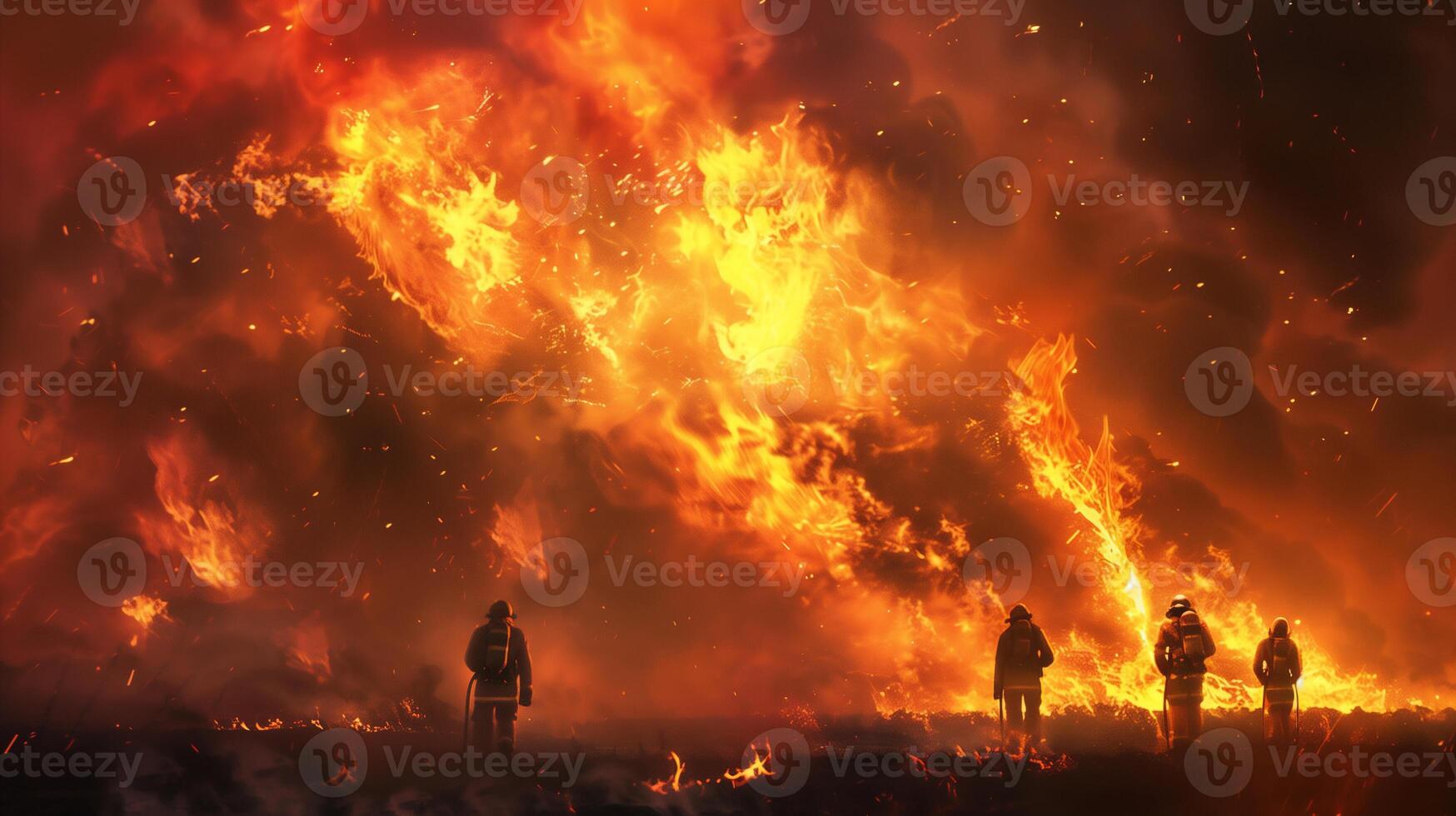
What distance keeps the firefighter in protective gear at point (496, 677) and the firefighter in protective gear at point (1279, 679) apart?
37.0 feet

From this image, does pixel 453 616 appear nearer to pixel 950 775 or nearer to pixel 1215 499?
pixel 950 775

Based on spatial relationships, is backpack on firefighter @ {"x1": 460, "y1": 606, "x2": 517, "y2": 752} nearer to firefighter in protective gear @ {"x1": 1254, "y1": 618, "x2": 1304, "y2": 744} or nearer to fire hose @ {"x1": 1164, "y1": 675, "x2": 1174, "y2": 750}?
fire hose @ {"x1": 1164, "y1": 675, "x2": 1174, "y2": 750}

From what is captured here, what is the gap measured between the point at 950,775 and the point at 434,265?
15.7 metres

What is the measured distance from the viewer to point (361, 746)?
49.4ft

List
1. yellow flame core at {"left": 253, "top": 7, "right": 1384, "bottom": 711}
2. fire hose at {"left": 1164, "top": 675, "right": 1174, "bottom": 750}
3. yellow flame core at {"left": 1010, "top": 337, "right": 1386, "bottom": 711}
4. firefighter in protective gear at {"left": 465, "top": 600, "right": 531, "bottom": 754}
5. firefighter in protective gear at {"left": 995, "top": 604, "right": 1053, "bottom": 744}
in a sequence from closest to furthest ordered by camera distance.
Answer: firefighter in protective gear at {"left": 465, "top": 600, "right": 531, "bottom": 754}
fire hose at {"left": 1164, "top": 675, "right": 1174, "bottom": 750}
firefighter in protective gear at {"left": 995, "top": 604, "right": 1053, "bottom": 744}
yellow flame core at {"left": 253, "top": 7, "right": 1384, "bottom": 711}
yellow flame core at {"left": 1010, "top": 337, "right": 1386, "bottom": 711}

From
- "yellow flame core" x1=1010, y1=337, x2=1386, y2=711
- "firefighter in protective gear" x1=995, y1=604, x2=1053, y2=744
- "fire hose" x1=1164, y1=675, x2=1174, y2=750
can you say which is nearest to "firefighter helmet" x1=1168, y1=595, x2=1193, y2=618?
"fire hose" x1=1164, y1=675, x2=1174, y2=750

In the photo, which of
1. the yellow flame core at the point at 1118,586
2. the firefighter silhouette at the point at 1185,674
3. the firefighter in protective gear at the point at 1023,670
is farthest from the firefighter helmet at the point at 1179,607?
the yellow flame core at the point at 1118,586

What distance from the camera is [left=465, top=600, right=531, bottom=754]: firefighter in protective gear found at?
14.2 meters

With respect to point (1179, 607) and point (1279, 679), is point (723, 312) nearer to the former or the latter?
point (1179, 607)

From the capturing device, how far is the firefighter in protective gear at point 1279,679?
602 inches

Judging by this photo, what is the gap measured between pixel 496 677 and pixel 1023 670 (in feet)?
26.6

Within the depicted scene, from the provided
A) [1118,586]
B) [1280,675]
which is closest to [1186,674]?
[1280,675]

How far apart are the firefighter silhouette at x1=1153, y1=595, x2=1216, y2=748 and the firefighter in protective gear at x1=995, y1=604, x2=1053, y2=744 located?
1.75 meters

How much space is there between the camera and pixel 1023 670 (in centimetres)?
1550
